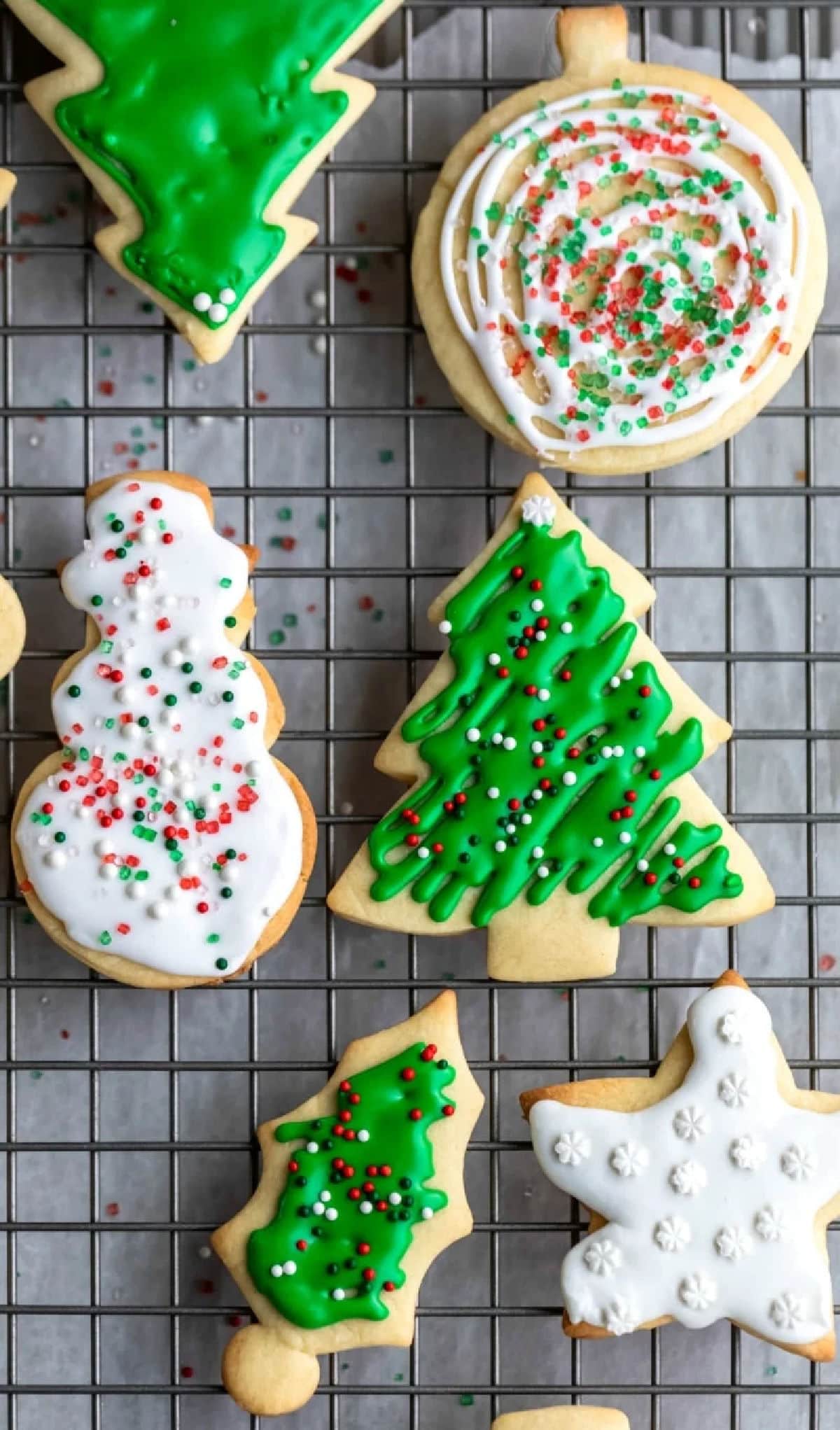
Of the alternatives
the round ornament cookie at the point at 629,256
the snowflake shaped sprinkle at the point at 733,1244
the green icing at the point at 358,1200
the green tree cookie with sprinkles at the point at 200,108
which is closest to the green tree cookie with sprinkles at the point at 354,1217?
the green icing at the point at 358,1200

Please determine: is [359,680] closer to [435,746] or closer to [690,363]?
[435,746]

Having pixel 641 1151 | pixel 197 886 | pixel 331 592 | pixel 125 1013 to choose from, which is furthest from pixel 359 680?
pixel 641 1151

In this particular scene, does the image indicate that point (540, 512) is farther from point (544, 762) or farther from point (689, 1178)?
point (689, 1178)

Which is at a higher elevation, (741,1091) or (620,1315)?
(741,1091)

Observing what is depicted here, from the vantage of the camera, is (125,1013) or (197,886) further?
(125,1013)

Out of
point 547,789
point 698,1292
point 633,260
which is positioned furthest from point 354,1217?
point 633,260

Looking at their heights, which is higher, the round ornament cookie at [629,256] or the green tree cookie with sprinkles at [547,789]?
the round ornament cookie at [629,256]

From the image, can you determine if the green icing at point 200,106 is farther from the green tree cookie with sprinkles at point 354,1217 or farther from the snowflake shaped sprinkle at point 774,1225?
the snowflake shaped sprinkle at point 774,1225
